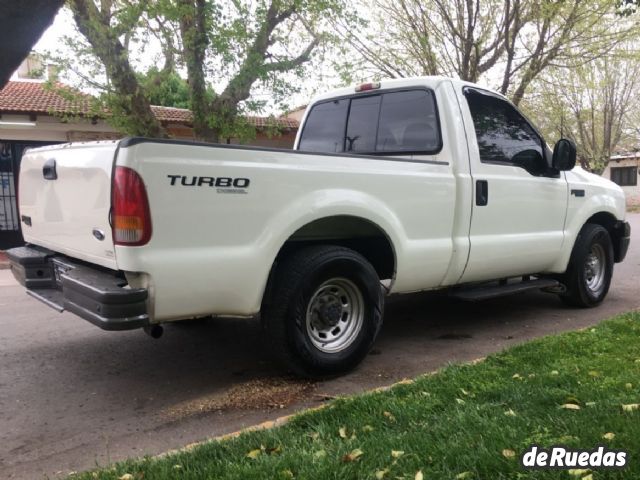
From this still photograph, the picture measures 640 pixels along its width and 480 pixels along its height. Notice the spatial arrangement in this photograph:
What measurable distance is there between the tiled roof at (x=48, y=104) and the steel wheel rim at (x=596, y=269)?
10.8 metres

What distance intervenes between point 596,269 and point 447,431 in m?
4.37

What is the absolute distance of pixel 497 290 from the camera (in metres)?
5.26

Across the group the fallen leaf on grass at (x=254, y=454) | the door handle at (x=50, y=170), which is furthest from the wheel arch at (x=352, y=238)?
the door handle at (x=50, y=170)

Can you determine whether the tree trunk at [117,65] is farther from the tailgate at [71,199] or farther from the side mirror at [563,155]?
the side mirror at [563,155]

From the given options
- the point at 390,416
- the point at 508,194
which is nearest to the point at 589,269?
the point at 508,194

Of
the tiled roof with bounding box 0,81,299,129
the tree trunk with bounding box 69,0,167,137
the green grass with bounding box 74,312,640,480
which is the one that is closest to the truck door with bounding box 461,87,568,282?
the green grass with bounding box 74,312,640,480

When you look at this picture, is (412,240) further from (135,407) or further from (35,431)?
(35,431)

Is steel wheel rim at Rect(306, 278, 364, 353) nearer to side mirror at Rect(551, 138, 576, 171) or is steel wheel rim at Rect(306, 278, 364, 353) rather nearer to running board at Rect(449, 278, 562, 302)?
running board at Rect(449, 278, 562, 302)

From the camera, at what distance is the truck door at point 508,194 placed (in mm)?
4922

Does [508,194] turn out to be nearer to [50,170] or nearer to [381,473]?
[381,473]

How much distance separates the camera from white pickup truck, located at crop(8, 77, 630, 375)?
328 centimetres

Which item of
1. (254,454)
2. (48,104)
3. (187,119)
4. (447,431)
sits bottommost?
(254,454)

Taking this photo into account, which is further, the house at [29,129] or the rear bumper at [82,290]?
the house at [29,129]

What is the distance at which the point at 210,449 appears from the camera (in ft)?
9.34
